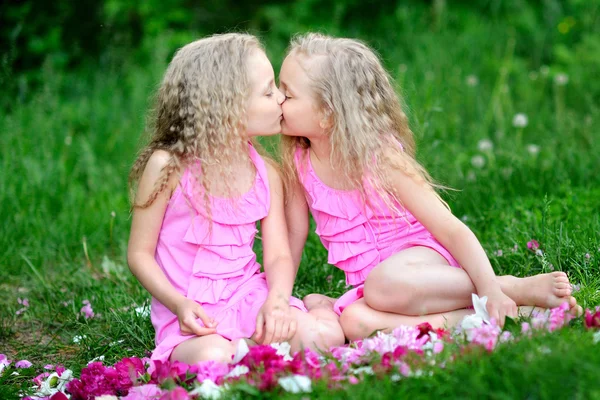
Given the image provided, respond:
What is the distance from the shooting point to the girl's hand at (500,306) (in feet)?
7.81

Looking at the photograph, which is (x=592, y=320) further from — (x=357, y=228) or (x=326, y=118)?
(x=326, y=118)

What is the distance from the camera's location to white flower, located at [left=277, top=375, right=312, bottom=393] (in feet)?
6.44

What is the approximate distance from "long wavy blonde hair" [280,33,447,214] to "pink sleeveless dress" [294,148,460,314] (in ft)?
0.16

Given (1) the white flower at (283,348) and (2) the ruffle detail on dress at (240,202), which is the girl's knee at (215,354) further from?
(2) the ruffle detail on dress at (240,202)

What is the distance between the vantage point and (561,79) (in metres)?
4.84

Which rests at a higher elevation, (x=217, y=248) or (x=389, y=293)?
(x=217, y=248)

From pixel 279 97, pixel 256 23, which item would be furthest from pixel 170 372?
pixel 256 23

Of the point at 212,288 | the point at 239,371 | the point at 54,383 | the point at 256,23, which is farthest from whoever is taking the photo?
the point at 256,23

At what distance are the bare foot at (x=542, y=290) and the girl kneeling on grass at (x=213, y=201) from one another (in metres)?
0.58

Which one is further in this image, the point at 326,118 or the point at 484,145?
the point at 484,145

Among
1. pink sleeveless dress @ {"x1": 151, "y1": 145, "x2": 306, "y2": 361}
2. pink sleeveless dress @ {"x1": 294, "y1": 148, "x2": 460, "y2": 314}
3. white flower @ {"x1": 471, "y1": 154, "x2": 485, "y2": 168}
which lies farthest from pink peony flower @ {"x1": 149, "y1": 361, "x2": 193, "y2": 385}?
white flower @ {"x1": 471, "y1": 154, "x2": 485, "y2": 168}

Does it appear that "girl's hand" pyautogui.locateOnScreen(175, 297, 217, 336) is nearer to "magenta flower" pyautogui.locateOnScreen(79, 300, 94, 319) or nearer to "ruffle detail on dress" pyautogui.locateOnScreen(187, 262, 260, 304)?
"ruffle detail on dress" pyautogui.locateOnScreen(187, 262, 260, 304)

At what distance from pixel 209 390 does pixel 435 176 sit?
194cm

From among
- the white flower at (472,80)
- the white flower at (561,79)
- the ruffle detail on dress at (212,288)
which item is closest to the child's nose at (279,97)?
the ruffle detail on dress at (212,288)
